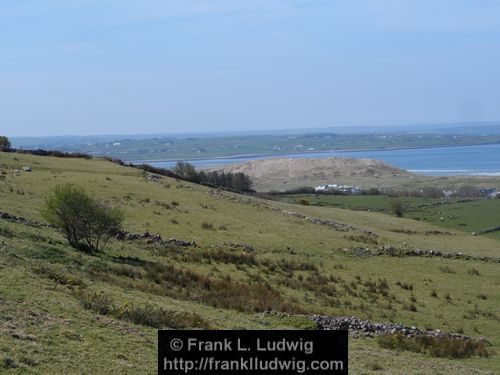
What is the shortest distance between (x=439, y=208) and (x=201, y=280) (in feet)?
228

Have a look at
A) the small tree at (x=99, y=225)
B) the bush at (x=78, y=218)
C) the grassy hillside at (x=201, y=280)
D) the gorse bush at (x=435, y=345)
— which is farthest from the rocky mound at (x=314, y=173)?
the gorse bush at (x=435, y=345)

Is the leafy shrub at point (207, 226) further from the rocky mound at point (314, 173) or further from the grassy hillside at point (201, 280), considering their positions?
the rocky mound at point (314, 173)

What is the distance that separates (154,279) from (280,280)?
779 cm

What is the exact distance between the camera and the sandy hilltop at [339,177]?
15525 cm

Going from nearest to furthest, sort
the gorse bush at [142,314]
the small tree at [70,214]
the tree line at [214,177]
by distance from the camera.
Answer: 1. the gorse bush at [142,314]
2. the small tree at [70,214]
3. the tree line at [214,177]

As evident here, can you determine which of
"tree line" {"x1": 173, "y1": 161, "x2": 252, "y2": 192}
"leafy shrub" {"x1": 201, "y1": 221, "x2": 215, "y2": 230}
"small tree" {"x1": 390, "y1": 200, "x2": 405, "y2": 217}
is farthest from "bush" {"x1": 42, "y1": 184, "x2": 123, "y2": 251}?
"tree line" {"x1": 173, "y1": 161, "x2": 252, "y2": 192}

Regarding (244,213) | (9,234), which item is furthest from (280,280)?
(244,213)

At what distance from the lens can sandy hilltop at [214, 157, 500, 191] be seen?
509ft

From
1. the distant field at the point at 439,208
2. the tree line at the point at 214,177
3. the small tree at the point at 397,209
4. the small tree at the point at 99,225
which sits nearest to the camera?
the small tree at the point at 99,225

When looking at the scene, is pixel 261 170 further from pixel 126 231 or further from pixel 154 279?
pixel 154 279

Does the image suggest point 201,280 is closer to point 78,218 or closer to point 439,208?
point 78,218

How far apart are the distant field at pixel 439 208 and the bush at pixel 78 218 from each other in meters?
46.0

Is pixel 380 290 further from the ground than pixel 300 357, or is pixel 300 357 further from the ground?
pixel 300 357

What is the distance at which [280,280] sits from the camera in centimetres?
3011
